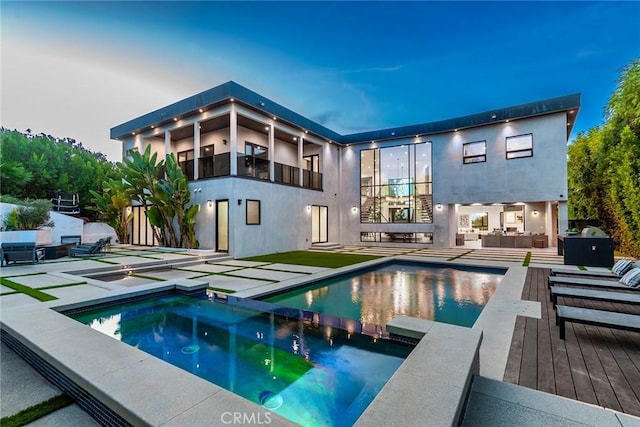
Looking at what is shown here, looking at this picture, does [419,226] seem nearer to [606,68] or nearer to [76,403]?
[76,403]

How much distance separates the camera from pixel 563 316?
379 centimetres

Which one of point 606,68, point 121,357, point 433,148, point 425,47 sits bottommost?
point 121,357

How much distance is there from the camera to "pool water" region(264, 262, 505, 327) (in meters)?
5.56

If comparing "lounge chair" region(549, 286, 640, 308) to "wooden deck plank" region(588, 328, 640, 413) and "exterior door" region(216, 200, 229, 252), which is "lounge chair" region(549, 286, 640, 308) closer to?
"wooden deck plank" region(588, 328, 640, 413)

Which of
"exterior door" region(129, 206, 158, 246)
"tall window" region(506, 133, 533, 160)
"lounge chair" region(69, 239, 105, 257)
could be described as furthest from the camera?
"exterior door" region(129, 206, 158, 246)

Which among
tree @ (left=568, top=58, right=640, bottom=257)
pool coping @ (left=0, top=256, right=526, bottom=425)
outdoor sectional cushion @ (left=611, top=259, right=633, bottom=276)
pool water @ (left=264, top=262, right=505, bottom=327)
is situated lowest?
pool water @ (left=264, top=262, right=505, bottom=327)

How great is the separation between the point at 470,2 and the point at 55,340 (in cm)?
2054

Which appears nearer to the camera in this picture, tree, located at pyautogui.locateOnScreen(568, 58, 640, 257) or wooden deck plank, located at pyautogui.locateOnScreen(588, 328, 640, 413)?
wooden deck plank, located at pyautogui.locateOnScreen(588, 328, 640, 413)

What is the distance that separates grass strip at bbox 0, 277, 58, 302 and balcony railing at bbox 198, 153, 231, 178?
7.66 metres

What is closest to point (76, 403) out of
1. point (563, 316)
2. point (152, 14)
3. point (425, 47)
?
point (563, 316)

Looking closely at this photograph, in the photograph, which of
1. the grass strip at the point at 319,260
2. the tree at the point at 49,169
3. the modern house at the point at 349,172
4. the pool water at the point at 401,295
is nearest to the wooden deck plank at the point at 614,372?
the pool water at the point at 401,295

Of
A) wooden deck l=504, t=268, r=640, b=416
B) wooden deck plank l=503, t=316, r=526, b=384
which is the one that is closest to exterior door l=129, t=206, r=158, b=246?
wooden deck plank l=503, t=316, r=526, b=384

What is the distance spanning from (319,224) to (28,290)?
13.5 m

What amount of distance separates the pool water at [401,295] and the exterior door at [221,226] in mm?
6757
